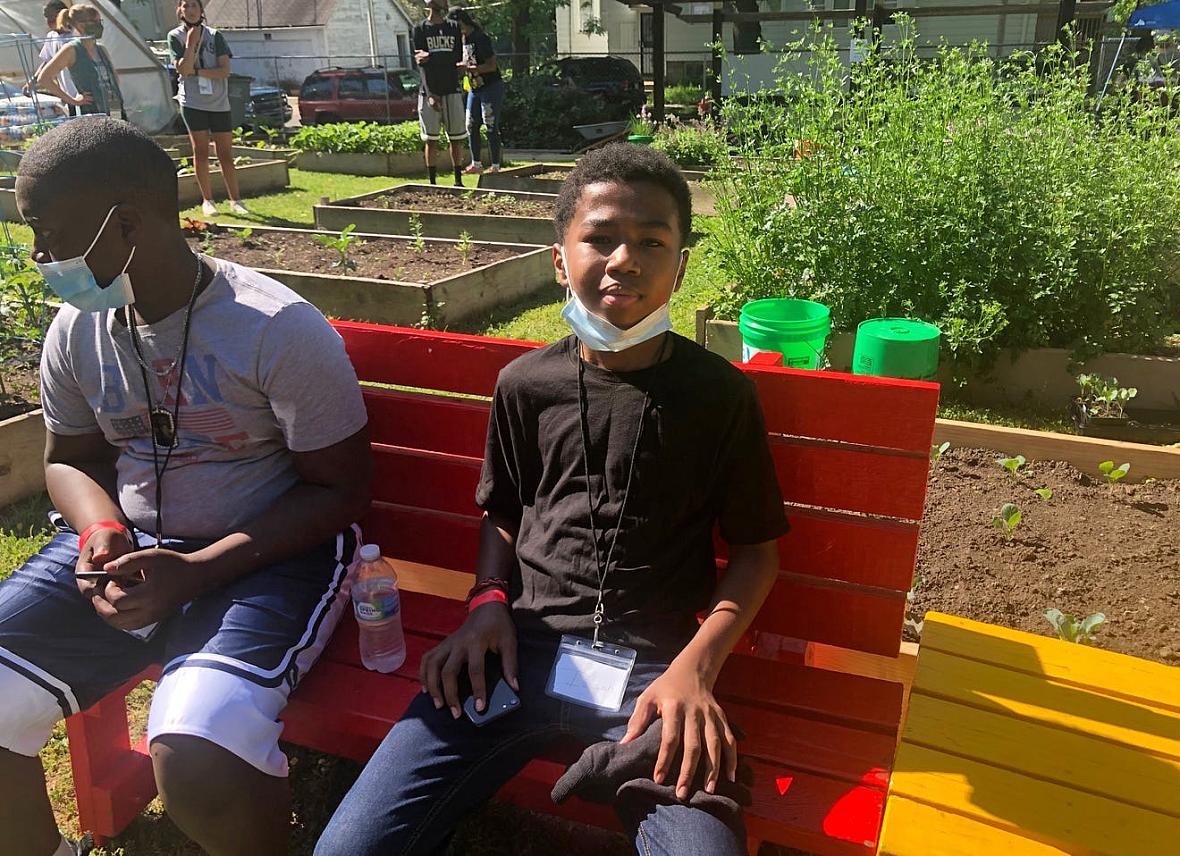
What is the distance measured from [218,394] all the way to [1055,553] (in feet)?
9.87

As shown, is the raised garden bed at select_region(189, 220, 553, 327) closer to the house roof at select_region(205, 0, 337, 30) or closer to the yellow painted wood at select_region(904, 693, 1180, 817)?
the yellow painted wood at select_region(904, 693, 1180, 817)

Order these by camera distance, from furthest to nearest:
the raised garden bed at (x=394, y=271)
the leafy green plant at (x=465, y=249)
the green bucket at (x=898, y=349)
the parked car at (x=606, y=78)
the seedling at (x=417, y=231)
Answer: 1. the parked car at (x=606, y=78)
2. the seedling at (x=417, y=231)
3. the leafy green plant at (x=465, y=249)
4. the raised garden bed at (x=394, y=271)
5. the green bucket at (x=898, y=349)

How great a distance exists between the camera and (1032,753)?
1.91m

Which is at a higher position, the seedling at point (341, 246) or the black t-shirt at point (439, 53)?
the black t-shirt at point (439, 53)

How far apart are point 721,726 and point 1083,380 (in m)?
3.74

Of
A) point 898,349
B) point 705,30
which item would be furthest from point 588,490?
point 705,30

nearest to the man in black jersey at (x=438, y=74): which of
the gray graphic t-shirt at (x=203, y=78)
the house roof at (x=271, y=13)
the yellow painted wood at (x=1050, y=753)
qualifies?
the gray graphic t-shirt at (x=203, y=78)

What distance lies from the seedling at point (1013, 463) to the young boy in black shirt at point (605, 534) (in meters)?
2.19

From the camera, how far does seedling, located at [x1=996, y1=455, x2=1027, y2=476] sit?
12.8 ft

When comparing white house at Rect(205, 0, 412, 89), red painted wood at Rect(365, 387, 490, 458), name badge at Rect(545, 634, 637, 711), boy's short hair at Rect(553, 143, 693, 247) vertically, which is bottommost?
name badge at Rect(545, 634, 637, 711)

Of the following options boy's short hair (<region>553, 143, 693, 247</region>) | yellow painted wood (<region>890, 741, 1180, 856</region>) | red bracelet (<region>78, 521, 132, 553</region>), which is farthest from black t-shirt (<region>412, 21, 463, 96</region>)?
yellow painted wood (<region>890, 741, 1180, 856</region>)

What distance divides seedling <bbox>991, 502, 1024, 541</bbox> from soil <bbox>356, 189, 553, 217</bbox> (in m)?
6.58

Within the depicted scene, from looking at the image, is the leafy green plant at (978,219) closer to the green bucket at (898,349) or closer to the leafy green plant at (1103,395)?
the leafy green plant at (1103,395)

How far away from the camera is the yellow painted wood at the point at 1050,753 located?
1.82 metres
